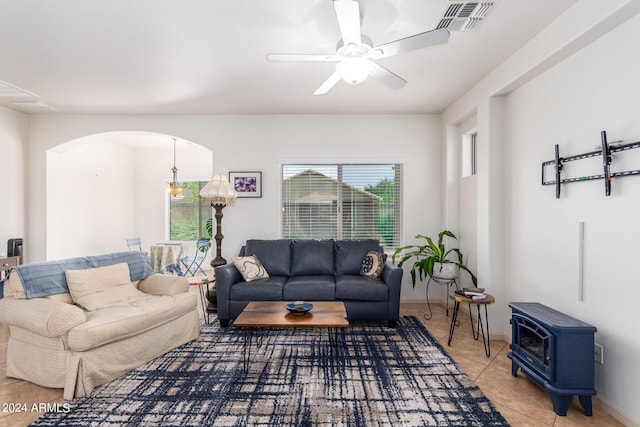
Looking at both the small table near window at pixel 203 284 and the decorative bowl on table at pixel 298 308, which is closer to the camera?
the decorative bowl on table at pixel 298 308

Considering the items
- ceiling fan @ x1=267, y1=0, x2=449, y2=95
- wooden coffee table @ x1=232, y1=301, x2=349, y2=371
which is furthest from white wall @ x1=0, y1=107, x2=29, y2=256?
ceiling fan @ x1=267, y1=0, x2=449, y2=95

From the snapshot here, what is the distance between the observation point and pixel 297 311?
2.77 meters

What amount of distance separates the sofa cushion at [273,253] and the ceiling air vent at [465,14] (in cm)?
304

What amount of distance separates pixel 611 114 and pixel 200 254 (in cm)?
703

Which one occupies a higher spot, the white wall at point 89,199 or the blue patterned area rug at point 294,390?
the white wall at point 89,199

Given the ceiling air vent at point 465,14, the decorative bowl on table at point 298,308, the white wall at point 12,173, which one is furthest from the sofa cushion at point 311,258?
the white wall at point 12,173

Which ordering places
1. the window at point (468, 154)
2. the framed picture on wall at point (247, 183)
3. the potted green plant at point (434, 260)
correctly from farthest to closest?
the framed picture on wall at point (247, 183) < the window at point (468, 154) < the potted green plant at point (434, 260)

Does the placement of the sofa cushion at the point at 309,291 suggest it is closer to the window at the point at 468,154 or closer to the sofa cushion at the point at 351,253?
the sofa cushion at the point at 351,253

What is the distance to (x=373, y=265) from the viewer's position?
154 inches

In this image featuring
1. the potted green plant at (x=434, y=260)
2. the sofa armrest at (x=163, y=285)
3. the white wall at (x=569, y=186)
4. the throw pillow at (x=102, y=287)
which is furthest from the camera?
the potted green plant at (x=434, y=260)

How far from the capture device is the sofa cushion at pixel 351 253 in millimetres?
4125

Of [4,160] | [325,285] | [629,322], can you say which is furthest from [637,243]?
[4,160]

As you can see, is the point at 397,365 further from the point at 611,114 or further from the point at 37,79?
the point at 37,79

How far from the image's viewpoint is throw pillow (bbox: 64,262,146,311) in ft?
8.91
